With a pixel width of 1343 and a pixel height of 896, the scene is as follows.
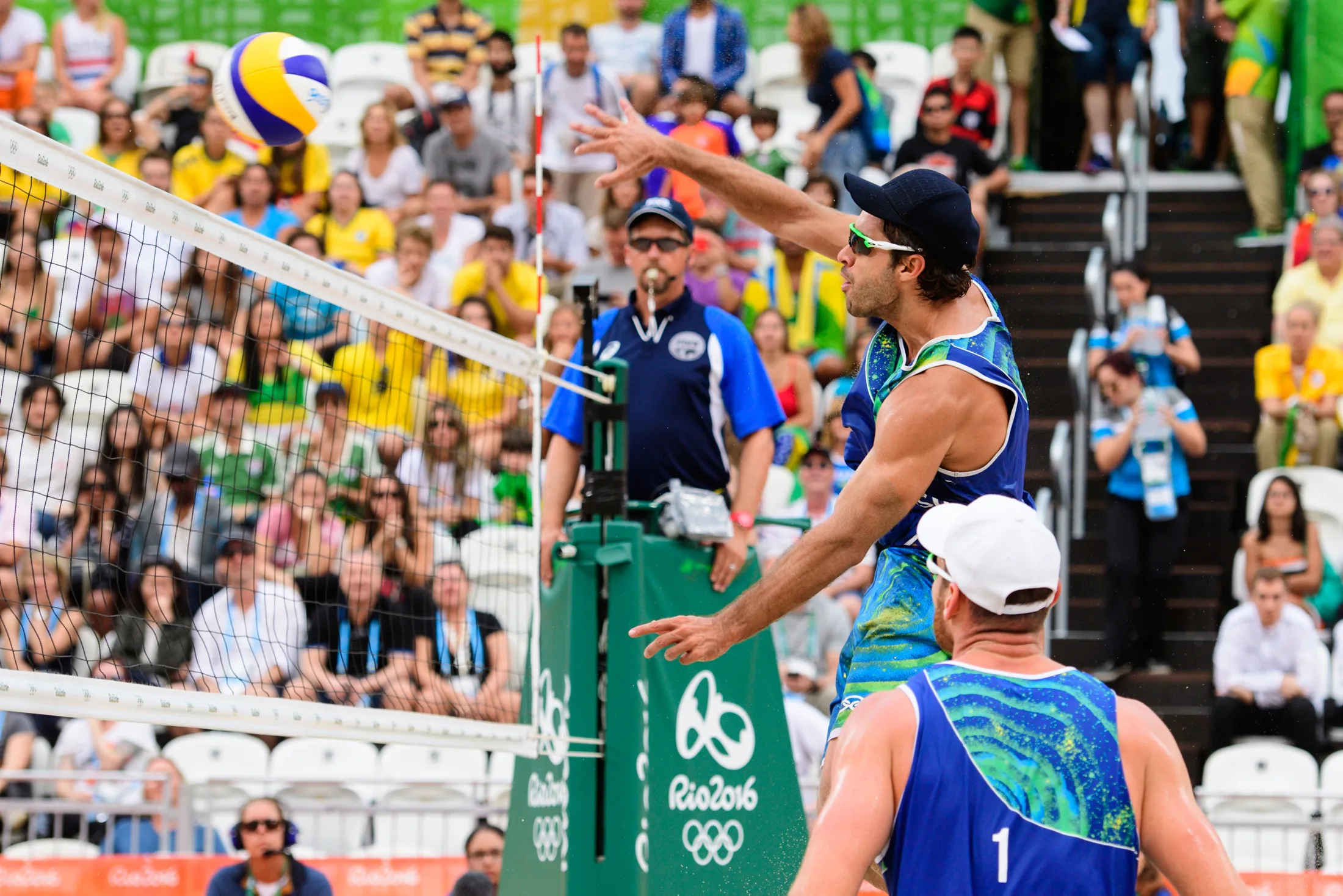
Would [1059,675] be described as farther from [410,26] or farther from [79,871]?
[410,26]

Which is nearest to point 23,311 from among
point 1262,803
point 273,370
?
point 273,370

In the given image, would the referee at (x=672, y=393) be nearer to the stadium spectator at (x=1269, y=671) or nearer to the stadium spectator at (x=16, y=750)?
the stadium spectator at (x=1269, y=671)

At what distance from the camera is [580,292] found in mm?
6586

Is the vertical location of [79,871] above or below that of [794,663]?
below

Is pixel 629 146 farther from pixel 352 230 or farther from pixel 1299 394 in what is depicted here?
pixel 352 230

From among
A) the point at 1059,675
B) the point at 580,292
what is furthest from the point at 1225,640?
the point at 1059,675

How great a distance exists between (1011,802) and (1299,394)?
346 inches

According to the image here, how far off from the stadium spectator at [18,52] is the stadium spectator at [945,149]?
7.88 m

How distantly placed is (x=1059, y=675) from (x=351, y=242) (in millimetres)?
11073

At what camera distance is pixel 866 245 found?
4363 mm

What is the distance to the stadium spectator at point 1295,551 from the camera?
9.73m

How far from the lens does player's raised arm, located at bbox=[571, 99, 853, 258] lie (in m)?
5.22

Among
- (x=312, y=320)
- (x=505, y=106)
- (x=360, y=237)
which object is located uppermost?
(x=505, y=106)

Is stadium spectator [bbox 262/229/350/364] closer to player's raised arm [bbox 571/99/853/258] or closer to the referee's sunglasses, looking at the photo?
player's raised arm [bbox 571/99/853/258]
